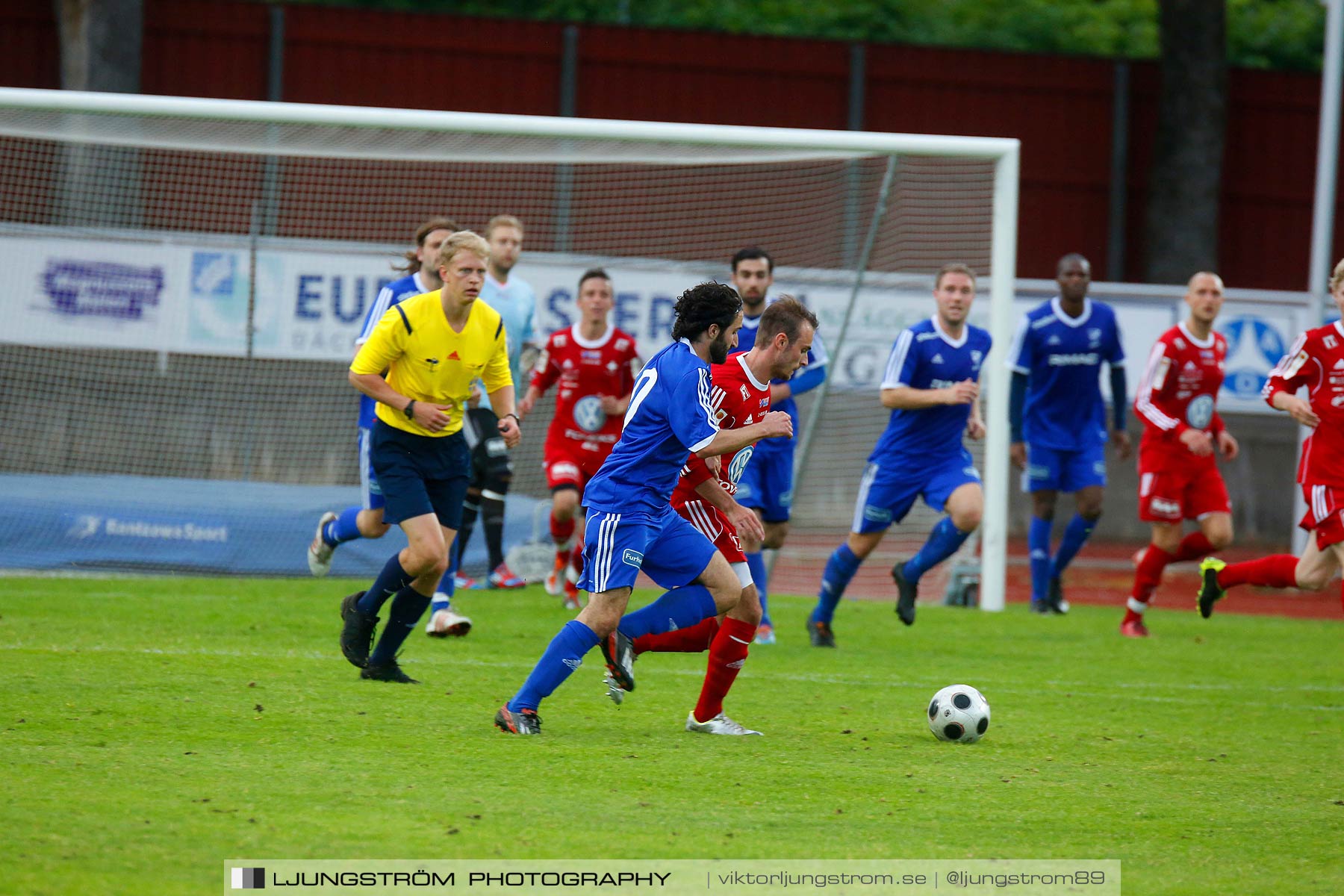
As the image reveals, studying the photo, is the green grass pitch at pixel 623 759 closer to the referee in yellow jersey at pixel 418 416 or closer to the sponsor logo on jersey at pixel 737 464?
the referee in yellow jersey at pixel 418 416

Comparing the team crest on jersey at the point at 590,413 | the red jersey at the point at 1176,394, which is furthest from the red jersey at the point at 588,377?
the red jersey at the point at 1176,394

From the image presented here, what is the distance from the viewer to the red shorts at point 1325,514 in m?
7.38

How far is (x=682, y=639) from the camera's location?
6000 millimetres

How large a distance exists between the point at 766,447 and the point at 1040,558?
3577mm

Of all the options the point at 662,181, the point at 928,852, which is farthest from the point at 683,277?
the point at 928,852

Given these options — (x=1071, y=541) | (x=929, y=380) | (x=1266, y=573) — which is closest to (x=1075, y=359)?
(x=1071, y=541)

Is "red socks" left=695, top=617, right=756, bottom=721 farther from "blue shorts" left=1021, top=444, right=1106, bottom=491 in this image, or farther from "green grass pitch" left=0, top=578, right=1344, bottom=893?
"blue shorts" left=1021, top=444, right=1106, bottom=491

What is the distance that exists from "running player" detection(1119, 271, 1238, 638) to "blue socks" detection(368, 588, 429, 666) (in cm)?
522

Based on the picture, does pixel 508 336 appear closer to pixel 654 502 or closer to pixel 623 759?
pixel 654 502

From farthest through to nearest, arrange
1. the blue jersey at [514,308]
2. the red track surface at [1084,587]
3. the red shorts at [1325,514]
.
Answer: the red track surface at [1084,587], the blue jersey at [514,308], the red shorts at [1325,514]

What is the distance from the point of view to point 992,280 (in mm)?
10875

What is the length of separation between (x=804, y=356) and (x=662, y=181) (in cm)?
795

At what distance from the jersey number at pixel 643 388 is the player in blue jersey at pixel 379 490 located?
78.6 inches

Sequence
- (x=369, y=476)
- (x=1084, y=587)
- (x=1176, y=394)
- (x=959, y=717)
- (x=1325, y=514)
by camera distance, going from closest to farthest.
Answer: (x=959, y=717), (x=1325, y=514), (x=369, y=476), (x=1176, y=394), (x=1084, y=587)
